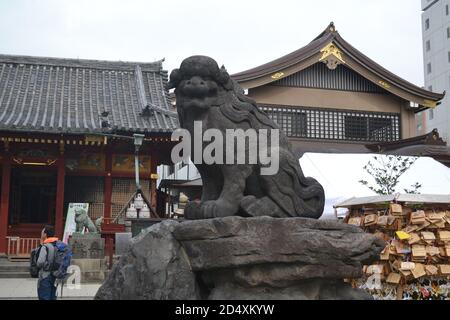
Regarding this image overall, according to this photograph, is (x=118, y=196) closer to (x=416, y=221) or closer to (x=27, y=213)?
(x=27, y=213)

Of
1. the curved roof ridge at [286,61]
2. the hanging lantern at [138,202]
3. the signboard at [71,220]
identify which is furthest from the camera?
the curved roof ridge at [286,61]

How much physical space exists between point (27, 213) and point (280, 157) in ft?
41.9

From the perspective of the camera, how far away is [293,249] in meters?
4.53

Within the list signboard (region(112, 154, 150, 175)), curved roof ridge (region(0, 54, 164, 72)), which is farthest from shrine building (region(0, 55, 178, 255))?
curved roof ridge (region(0, 54, 164, 72))

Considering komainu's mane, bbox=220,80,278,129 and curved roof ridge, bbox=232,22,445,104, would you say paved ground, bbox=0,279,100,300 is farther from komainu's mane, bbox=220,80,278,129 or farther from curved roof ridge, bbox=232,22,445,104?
curved roof ridge, bbox=232,22,445,104

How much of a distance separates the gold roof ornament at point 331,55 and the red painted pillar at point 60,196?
952cm

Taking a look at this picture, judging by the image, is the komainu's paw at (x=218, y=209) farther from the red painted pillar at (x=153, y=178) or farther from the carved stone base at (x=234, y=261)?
the red painted pillar at (x=153, y=178)

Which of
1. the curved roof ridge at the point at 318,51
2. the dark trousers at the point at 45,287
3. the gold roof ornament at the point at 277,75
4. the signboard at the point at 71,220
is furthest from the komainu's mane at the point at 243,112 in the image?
the gold roof ornament at the point at 277,75

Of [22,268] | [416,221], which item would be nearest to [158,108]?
[22,268]

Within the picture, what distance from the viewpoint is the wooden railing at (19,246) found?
575 inches

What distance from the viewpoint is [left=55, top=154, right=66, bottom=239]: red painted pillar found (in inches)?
583

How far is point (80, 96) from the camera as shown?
1756 centimetres

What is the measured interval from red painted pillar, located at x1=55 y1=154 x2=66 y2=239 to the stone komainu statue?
10.6 meters

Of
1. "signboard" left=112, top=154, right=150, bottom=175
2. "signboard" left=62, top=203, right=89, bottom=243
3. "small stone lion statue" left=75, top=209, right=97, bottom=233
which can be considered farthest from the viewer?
"signboard" left=112, top=154, right=150, bottom=175
